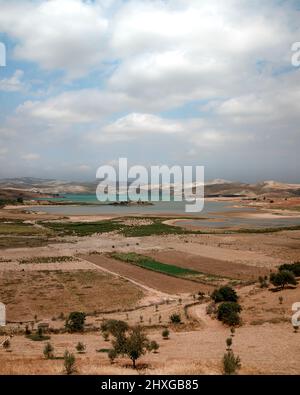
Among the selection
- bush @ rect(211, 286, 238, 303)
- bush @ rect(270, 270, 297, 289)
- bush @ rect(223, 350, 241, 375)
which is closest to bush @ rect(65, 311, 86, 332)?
bush @ rect(211, 286, 238, 303)

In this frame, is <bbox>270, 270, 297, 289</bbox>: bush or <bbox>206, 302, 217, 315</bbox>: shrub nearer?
<bbox>206, 302, 217, 315</bbox>: shrub

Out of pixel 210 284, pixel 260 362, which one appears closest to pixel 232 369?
pixel 260 362

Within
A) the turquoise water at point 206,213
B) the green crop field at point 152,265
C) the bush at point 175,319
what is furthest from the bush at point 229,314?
the turquoise water at point 206,213

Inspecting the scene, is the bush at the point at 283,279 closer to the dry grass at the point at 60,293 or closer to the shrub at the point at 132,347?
the dry grass at the point at 60,293

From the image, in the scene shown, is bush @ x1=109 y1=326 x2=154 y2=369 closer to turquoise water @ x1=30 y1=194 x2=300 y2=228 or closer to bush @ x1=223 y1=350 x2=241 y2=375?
bush @ x1=223 y1=350 x2=241 y2=375

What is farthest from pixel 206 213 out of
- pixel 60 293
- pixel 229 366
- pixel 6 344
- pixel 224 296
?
pixel 229 366

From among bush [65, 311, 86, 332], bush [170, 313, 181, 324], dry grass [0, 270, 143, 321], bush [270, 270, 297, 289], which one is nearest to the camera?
bush [65, 311, 86, 332]

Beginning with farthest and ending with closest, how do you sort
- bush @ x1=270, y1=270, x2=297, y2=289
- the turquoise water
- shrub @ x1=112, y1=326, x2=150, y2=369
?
the turquoise water
bush @ x1=270, y1=270, x2=297, y2=289
shrub @ x1=112, y1=326, x2=150, y2=369

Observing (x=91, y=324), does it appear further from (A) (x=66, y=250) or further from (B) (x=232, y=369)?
(A) (x=66, y=250)
